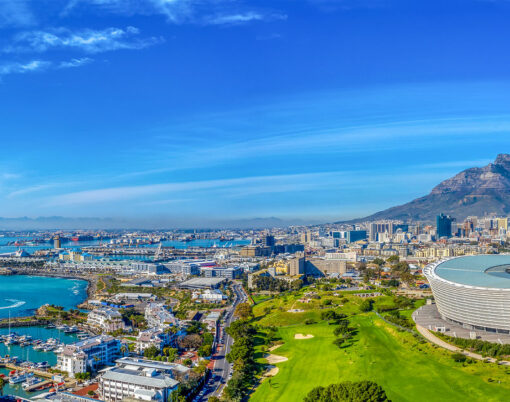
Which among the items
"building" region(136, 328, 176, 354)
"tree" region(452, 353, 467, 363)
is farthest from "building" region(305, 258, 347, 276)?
"tree" region(452, 353, 467, 363)

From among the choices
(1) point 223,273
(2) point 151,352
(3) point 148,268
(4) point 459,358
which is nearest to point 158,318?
(2) point 151,352

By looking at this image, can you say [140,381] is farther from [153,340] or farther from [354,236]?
[354,236]

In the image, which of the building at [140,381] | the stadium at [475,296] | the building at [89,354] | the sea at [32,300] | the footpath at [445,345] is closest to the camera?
the building at [140,381]

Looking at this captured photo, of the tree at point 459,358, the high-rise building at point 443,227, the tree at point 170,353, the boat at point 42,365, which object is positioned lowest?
the boat at point 42,365

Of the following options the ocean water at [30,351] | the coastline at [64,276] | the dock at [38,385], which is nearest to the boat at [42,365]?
the ocean water at [30,351]

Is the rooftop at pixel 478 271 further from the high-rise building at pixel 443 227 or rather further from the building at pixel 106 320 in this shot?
the high-rise building at pixel 443 227

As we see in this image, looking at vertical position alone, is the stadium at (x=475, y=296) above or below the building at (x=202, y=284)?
above

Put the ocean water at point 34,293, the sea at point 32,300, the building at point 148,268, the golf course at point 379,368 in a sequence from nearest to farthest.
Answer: the golf course at point 379,368, the sea at point 32,300, the ocean water at point 34,293, the building at point 148,268

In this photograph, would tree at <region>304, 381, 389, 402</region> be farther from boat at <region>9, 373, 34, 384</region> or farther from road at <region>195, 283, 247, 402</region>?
boat at <region>9, 373, 34, 384</region>
